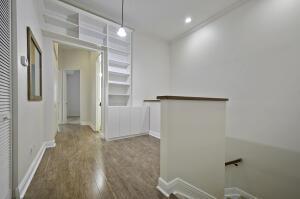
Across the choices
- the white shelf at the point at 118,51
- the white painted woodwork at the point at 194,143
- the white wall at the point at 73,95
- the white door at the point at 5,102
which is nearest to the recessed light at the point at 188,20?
the white shelf at the point at 118,51

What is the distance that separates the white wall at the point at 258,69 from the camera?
2.26 m

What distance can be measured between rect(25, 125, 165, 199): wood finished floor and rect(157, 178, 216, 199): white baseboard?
0.07 m

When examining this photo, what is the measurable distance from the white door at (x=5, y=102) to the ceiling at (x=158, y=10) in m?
2.13

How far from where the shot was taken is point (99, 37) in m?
3.49

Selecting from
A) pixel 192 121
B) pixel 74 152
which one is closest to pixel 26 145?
pixel 74 152

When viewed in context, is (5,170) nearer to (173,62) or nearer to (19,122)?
(19,122)

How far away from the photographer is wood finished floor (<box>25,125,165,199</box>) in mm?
1512

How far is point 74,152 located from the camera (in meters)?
2.63

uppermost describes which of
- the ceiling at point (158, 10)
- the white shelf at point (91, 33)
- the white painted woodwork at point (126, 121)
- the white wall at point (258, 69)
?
the ceiling at point (158, 10)

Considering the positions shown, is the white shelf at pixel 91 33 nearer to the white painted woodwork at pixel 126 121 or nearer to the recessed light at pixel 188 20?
the white painted woodwork at pixel 126 121

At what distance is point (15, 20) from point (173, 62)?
414cm

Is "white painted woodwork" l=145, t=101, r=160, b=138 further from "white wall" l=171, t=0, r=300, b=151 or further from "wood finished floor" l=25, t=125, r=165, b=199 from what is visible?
"white wall" l=171, t=0, r=300, b=151

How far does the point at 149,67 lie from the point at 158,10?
164 centimetres

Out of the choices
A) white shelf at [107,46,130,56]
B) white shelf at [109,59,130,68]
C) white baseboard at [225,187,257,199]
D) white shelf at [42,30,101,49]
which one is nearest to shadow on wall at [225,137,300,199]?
white baseboard at [225,187,257,199]
